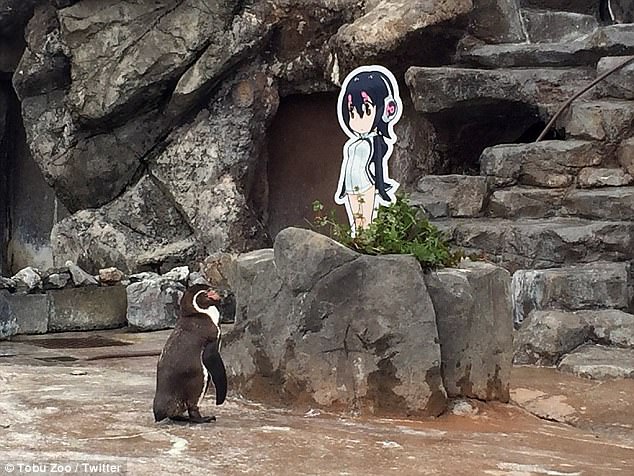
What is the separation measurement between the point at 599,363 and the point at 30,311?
17.6 feet

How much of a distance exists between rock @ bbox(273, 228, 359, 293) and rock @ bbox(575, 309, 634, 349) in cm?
229

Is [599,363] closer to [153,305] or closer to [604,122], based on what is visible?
[604,122]

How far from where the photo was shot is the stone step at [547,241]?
7457mm

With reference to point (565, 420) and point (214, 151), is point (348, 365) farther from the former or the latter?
point (214, 151)

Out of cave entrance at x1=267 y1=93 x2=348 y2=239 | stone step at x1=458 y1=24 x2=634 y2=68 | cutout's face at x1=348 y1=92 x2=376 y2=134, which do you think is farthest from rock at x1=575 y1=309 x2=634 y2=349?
cave entrance at x1=267 y1=93 x2=348 y2=239

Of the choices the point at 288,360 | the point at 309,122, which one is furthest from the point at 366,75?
the point at 288,360

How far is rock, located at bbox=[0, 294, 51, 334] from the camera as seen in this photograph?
9.02m

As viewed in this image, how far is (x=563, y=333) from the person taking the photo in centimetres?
637

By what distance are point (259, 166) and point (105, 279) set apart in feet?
8.38

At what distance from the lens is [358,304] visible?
4852mm

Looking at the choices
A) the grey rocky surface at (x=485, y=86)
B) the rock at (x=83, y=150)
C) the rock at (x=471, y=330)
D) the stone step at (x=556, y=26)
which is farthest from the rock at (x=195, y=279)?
the rock at (x=471, y=330)

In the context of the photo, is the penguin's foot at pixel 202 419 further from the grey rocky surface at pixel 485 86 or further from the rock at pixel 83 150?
the rock at pixel 83 150

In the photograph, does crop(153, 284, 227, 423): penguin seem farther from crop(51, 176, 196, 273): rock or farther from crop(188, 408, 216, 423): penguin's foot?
crop(51, 176, 196, 273): rock

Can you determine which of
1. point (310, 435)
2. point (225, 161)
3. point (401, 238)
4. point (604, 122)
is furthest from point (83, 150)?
point (310, 435)
